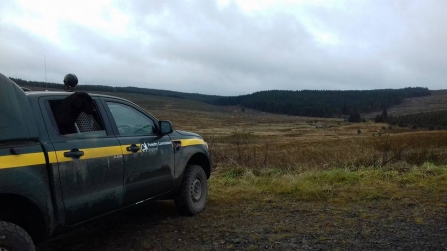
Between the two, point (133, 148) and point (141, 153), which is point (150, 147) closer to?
point (141, 153)

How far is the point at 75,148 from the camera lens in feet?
12.7

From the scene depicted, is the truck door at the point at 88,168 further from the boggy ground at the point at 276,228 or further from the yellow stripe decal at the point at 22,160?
the boggy ground at the point at 276,228

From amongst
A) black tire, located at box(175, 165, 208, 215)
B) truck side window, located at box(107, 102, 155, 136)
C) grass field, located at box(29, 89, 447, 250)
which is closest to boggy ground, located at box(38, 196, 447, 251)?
grass field, located at box(29, 89, 447, 250)

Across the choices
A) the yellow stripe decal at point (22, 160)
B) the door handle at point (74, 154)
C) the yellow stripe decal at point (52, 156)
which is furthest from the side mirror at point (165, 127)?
the yellow stripe decal at point (22, 160)

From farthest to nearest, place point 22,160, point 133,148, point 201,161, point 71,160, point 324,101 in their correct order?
1. point 324,101
2. point 201,161
3. point 133,148
4. point 71,160
5. point 22,160

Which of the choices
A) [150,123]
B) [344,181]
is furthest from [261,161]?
[150,123]

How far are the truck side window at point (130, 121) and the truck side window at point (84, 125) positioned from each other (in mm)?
267

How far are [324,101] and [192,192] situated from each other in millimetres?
154761

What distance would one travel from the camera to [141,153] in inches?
191

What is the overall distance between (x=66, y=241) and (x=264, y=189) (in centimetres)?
371

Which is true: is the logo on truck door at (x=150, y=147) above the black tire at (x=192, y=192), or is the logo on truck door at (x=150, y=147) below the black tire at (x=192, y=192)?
above

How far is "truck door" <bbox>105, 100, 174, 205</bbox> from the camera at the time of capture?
463cm

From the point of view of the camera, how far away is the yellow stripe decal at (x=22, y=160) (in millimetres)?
3182

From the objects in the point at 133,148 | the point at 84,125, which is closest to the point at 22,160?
the point at 84,125
